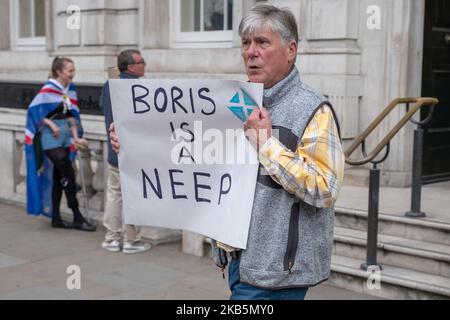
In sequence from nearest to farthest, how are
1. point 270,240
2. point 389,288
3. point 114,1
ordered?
point 270,240 → point 389,288 → point 114,1

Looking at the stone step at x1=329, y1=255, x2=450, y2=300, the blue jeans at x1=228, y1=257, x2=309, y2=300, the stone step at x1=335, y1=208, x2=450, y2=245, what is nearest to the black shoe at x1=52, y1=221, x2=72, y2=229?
the stone step at x1=335, y1=208, x2=450, y2=245

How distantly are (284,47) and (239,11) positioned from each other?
5.78 meters

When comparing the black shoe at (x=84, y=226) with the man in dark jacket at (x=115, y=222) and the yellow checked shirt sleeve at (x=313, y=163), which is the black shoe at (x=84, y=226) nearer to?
the man in dark jacket at (x=115, y=222)

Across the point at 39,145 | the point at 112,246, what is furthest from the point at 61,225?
the point at 112,246

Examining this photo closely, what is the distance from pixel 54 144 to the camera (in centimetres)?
805

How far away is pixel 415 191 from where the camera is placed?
6.07 m

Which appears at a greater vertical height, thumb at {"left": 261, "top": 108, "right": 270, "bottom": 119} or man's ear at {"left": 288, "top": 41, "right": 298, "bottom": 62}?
man's ear at {"left": 288, "top": 41, "right": 298, "bottom": 62}

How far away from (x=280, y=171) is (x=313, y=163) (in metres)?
0.14

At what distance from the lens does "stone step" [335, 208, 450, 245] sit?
583 centimetres

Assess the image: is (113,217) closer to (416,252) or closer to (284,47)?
(416,252)

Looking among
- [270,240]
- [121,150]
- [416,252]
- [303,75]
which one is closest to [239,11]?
[303,75]

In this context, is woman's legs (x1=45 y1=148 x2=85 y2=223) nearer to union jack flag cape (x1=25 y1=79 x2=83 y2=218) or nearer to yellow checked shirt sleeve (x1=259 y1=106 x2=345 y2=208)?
union jack flag cape (x1=25 y1=79 x2=83 y2=218)

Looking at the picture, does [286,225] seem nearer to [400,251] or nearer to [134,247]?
[400,251]

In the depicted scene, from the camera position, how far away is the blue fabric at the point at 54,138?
805 centimetres
